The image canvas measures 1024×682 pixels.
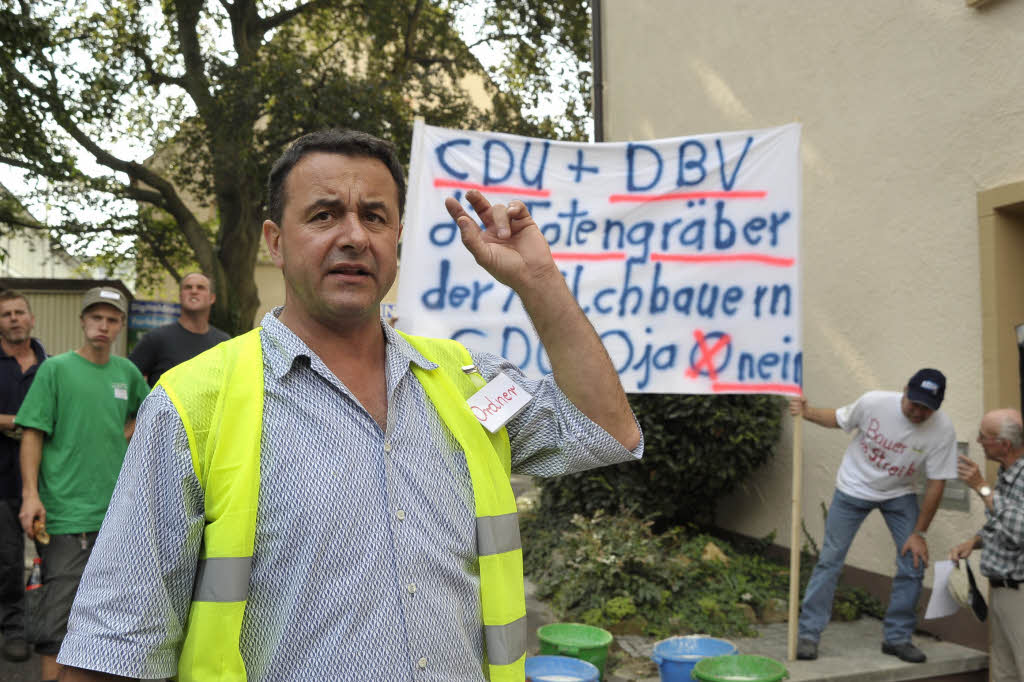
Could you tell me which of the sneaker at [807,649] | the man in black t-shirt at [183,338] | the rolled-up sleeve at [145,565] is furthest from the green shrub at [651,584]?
the rolled-up sleeve at [145,565]

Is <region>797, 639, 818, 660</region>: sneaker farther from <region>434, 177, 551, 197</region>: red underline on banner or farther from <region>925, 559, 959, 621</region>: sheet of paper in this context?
<region>434, 177, 551, 197</region>: red underline on banner

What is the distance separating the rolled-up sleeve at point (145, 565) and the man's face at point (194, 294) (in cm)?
404

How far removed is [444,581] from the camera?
164cm

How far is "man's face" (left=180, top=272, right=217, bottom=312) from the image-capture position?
5.36 meters

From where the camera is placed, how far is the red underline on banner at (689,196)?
523 centimetres

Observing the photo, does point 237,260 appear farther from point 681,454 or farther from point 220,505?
point 220,505

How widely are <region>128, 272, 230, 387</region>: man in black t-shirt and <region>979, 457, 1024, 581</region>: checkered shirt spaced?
4.22 m

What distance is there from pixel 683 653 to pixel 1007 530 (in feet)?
5.35

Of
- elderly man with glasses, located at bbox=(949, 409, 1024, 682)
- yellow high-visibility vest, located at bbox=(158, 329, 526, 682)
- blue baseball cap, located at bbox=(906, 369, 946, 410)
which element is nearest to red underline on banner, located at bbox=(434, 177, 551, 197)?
blue baseball cap, located at bbox=(906, 369, 946, 410)

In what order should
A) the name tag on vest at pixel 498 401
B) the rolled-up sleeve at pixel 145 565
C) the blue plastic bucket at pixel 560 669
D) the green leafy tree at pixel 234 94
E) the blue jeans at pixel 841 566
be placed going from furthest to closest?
1. the green leafy tree at pixel 234 94
2. the blue jeans at pixel 841 566
3. the blue plastic bucket at pixel 560 669
4. the name tag on vest at pixel 498 401
5. the rolled-up sleeve at pixel 145 565

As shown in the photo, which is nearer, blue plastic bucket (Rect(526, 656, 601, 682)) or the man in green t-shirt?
blue plastic bucket (Rect(526, 656, 601, 682))

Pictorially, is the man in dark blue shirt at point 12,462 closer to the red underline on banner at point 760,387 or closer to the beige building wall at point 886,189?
the red underline on banner at point 760,387

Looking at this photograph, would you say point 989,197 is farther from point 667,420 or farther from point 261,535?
point 261,535

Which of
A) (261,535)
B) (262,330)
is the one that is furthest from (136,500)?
(262,330)
